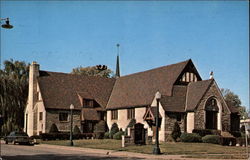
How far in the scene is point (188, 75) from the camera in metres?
50.5

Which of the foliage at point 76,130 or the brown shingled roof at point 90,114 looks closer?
the foliage at point 76,130

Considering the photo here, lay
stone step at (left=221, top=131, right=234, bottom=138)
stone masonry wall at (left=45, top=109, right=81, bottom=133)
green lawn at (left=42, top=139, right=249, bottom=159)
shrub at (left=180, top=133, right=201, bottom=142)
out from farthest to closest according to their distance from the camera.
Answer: stone masonry wall at (left=45, top=109, right=81, bottom=133) → stone step at (left=221, top=131, right=234, bottom=138) → shrub at (left=180, top=133, right=201, bottom=142) → green lawn at (left=42, top=139, right=249, bottom=159)

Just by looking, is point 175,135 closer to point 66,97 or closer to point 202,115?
point 202,115

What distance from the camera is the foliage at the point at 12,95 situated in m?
56.9

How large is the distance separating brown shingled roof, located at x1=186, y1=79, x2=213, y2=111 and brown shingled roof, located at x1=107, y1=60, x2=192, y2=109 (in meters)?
2.39

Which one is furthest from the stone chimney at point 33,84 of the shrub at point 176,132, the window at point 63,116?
the shrub at point 176,132

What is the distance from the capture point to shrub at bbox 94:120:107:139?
53.3m

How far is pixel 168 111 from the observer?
45.3 metres

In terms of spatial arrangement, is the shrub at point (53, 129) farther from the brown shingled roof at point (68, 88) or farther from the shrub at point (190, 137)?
the shrub at point (190, 137)

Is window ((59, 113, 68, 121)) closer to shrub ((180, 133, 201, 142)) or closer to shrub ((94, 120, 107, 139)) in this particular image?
shrub ((94, 120, 107, 139))

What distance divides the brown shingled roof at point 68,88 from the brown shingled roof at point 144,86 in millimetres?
1821

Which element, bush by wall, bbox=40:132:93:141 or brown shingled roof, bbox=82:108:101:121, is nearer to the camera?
bush by wall, bbox=40:132:93:141

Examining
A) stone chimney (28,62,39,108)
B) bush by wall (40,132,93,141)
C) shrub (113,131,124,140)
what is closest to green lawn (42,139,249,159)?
shrub (113,131,124,140)

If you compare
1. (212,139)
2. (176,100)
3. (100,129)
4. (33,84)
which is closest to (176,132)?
(212,139)
